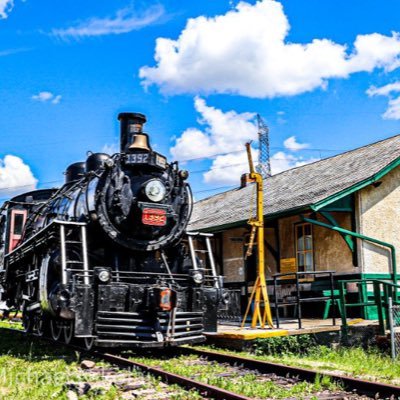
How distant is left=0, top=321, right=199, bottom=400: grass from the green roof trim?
561cm

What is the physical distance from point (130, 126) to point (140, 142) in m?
0.54

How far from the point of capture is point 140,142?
9508 mm

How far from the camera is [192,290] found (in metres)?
8.54

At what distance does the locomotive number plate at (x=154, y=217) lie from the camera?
344 inches

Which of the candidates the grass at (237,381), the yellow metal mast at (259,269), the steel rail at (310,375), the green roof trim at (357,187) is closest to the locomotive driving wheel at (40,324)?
the grass at (237,381)

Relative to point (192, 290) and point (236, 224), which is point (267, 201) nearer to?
point (236, 224)

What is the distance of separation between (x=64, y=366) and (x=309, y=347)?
4124 millimetres

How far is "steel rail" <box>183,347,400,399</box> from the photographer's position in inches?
214

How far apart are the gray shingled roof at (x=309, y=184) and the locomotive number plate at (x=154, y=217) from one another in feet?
11.8

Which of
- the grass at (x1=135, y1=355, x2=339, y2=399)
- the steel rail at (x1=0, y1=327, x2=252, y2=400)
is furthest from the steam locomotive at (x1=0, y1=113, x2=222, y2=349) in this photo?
the grass at (x1=135, y1=355, x2=339, y2=399)

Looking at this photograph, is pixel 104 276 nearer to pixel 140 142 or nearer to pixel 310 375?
pixel 140 142

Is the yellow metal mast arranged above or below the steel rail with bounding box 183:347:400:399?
above

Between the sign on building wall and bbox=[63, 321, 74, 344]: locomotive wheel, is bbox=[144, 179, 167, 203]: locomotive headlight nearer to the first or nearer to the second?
bbox=[63, 321, 74, 344]: locomotive wheel

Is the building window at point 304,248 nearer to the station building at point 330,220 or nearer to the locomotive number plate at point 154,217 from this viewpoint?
the station building at point 330,220
